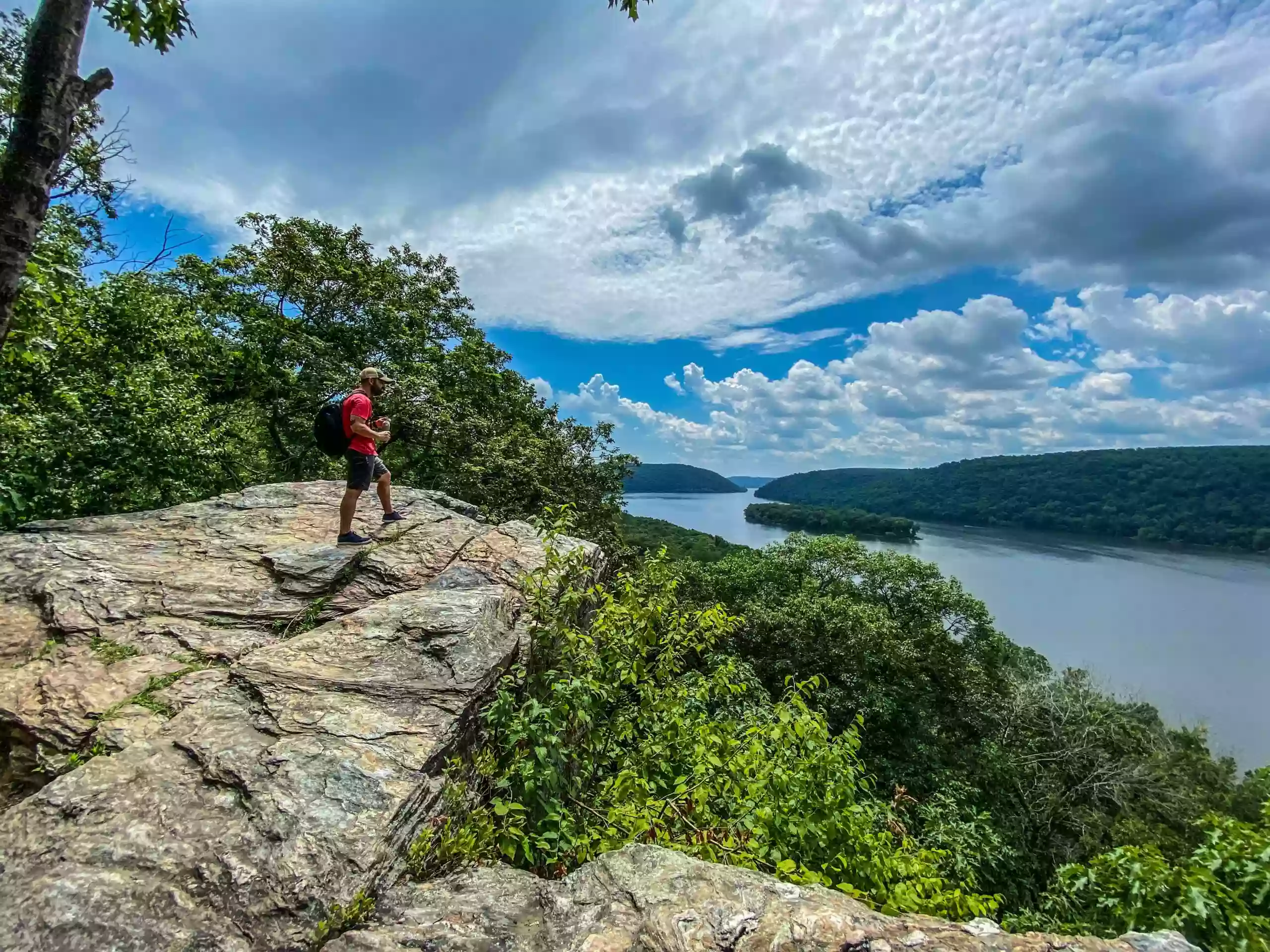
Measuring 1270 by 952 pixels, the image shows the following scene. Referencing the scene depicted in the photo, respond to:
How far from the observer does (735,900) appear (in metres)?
2.83

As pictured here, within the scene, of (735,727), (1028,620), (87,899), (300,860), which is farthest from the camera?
(1028,620)

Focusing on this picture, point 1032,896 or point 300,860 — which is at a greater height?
point 300,860

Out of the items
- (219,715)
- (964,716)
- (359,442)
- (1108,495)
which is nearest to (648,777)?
(219,715)

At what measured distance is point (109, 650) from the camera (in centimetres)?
420

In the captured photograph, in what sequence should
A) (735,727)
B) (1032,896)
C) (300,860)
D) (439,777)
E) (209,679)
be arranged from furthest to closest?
1. (1032,896)
2. (735,727)
3. (209,679)
4. (439,777)
5. (300,860)

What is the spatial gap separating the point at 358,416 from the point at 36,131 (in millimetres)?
3568

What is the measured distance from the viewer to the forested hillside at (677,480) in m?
140

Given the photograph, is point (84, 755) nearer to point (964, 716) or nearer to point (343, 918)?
point (343, 918)

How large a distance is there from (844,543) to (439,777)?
2073 cm

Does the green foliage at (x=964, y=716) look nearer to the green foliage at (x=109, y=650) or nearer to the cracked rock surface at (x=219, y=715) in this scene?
the cracked rock surface at (x=219, y=715)

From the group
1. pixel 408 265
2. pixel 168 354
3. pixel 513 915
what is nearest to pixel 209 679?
pixel 513 915

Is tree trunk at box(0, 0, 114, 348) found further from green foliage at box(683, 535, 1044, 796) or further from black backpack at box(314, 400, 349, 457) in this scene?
green foliage at box(683, 535, 1044, 796)

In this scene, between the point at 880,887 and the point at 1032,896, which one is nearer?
the point at 880,887

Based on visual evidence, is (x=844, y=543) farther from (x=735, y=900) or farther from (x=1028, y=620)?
(x=1028, y=620)
